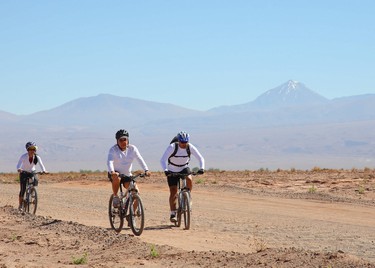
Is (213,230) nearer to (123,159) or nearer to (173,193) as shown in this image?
(173,193)

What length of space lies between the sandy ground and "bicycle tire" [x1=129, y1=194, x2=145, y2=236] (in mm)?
221

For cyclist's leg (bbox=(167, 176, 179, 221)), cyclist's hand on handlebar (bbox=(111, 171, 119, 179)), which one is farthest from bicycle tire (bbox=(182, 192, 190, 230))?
cyclist's hand on handlebar (bbox=(111, 171, 119, 179))

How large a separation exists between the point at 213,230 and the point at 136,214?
2328 millimetres

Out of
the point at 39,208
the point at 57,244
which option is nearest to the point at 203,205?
the point at 39,208

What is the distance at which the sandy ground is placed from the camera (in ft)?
42.9

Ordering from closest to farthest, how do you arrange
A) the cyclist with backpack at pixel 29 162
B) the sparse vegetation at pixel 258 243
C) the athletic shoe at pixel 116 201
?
the sparse vegetation at pixel 258 243
the athletic shoe at pixel 116 201
the cyclist with backpack at pixel 29 162

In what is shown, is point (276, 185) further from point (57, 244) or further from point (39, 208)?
point (57, 244)

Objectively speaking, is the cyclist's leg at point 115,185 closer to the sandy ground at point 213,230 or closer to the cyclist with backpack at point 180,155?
the sandy ground at point 213,230

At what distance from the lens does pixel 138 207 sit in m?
16.2

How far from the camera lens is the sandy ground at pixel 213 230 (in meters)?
13.1

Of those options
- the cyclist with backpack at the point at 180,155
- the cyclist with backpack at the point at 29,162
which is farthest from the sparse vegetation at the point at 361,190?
the cyclist with backpack at the point at 180,155

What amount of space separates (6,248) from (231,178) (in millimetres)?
24176

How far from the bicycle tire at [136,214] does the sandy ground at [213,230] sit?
8.7 inches

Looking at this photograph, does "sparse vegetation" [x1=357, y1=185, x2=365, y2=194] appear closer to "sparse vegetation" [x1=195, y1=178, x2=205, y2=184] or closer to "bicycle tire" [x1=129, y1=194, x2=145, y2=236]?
"sparse vegetation" [x1=195, y1=178, x2=205, y2=184]
